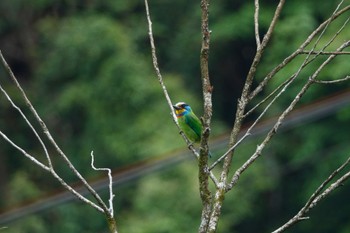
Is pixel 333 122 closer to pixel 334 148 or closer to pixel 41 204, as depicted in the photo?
pixel 334 148

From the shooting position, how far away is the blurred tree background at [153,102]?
14.2 metres

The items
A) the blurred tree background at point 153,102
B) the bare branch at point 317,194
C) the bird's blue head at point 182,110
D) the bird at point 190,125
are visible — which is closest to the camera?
the bare branch at point 317,194

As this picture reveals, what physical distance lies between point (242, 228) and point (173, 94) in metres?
2.21

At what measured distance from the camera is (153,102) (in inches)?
614

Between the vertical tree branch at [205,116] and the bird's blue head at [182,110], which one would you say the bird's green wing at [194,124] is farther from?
the vertical tree branch at [205,116]

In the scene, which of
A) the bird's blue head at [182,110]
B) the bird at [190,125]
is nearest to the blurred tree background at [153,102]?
the bird's blue head at [182,110]

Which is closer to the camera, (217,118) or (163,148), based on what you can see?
(163,148)

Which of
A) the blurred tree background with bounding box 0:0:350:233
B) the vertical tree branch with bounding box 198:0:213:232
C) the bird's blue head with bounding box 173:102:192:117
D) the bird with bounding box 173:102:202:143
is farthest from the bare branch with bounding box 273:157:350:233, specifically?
the blurred tree background with bounding box 0:0:350:233

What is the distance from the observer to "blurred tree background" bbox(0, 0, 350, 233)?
1417 cm

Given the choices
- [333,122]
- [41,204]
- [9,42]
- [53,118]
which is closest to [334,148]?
[333,122]

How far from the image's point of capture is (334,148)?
1579 cm

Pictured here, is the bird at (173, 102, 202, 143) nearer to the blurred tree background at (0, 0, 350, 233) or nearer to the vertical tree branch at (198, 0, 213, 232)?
the vertical tree branch at (198, 0, 213, 232)

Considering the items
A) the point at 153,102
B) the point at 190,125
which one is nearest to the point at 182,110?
the point at 190,125

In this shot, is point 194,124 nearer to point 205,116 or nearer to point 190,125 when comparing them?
point 190,125
